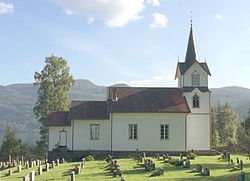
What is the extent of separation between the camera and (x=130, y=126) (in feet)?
155

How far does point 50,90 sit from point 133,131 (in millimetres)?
19757

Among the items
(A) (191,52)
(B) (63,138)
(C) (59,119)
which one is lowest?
(B) (63,138)

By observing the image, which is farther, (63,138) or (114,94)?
(114,94)

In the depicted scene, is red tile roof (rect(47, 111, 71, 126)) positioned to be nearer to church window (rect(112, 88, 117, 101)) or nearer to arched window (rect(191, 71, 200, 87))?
church window (rect(112, 88, 117, 101))

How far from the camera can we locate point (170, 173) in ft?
91.8

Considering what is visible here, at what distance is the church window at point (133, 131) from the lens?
47125 mm

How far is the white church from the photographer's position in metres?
47.1

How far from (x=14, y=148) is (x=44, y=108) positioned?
6.84 m

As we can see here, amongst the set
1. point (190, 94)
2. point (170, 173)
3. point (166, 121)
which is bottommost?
point (170, 173)

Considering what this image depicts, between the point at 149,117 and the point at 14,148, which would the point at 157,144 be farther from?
the point at 14,148

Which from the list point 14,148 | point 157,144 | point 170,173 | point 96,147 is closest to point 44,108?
point 14,148

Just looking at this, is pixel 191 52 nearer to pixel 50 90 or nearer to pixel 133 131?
pixel 133 131

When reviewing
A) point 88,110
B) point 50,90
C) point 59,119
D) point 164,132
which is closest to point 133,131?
point 164,132

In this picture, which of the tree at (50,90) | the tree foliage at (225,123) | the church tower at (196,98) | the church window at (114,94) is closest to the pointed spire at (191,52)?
the church tower at (196,98)
